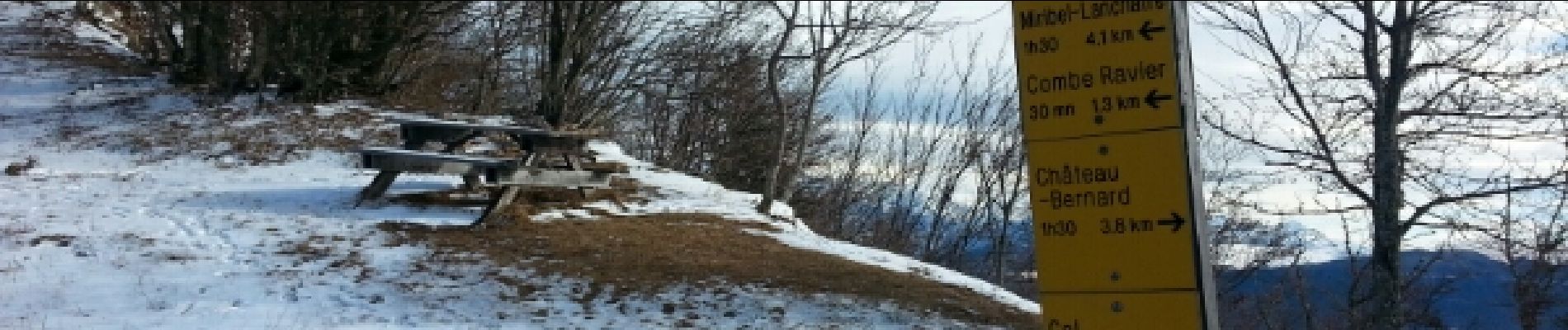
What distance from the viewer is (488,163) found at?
884 cm

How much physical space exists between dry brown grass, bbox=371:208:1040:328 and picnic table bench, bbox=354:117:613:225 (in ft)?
1.15

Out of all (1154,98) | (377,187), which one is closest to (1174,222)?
(1154,98)

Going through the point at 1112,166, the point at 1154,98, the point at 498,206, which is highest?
the point at 1154,98

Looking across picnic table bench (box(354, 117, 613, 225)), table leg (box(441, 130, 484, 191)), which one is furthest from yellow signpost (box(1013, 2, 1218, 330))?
table leg (box(441, 130, 484, 191))

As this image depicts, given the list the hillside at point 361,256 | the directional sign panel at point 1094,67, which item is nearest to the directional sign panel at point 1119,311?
the directional sign panel at point 1094,67

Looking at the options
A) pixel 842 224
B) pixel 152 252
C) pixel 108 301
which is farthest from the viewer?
pixel 842 224

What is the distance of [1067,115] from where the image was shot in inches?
97.8

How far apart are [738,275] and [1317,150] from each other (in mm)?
9261

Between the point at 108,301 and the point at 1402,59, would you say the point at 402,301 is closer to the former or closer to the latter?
the point at 108,301

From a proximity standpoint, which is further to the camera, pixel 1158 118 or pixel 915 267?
pixel 915 267

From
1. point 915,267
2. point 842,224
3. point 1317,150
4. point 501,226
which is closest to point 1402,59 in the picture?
point 1317,150

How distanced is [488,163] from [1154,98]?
7.10 metres

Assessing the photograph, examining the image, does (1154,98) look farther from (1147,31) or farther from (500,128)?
(500,128)

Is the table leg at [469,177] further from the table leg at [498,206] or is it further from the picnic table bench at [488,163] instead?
the table leg at [498,206]
